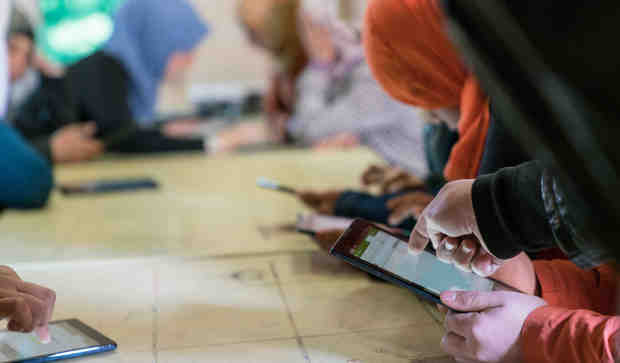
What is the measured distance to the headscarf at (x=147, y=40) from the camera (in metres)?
2.19

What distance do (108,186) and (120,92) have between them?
24.5 inches

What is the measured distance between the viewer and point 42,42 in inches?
148

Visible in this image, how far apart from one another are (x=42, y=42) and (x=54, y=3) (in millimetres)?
244

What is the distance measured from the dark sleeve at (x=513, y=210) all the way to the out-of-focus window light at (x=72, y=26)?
3.53m

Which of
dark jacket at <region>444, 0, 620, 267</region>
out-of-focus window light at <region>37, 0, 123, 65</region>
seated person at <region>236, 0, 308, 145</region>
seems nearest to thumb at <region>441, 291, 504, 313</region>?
dark jacket at <region>444, 0, 620, 267</region>

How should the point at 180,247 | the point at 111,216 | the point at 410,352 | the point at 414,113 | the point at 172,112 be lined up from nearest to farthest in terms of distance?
the point at 410,352
the point at 180,247
the point at 111,216
the point at 414,113
the point at 172,112

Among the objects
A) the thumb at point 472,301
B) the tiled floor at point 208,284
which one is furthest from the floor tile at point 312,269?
the thumb at point 472,301

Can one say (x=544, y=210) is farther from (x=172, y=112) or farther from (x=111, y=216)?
(x=172, y=112)

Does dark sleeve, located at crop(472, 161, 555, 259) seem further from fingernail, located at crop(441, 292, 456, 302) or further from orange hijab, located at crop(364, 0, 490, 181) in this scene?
orange hijab, located at crop(364, 0, 490, 181)

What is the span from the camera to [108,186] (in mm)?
1628

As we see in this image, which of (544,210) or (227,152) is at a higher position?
(544,210)

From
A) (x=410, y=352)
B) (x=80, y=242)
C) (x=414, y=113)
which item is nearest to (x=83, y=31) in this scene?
(x=414, y=113)

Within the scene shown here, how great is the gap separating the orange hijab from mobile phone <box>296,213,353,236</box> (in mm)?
206

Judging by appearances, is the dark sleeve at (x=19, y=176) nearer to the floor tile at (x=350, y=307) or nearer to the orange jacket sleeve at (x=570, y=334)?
the floor tile at (x=350, y=307)
